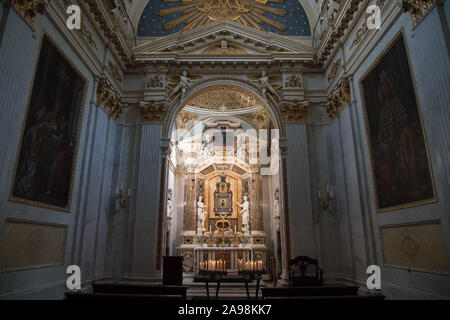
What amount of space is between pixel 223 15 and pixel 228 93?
402 centimetres

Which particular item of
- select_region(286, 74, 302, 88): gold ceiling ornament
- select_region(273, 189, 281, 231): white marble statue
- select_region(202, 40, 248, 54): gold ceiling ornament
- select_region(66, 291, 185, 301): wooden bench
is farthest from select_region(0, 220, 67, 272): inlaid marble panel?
select_region(273, 189, 281, 231): white marble statue

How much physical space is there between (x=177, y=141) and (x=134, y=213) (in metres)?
7.88

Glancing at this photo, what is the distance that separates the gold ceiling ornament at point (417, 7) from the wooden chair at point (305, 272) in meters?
6.38

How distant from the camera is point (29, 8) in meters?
5.73

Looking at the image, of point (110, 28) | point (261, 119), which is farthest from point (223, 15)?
point (261, 119)

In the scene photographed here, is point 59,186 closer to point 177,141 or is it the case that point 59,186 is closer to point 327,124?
point 327,124

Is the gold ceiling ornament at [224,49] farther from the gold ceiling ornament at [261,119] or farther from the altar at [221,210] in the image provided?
the altar at [221,210]

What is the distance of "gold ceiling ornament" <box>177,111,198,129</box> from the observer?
1652 centimetres

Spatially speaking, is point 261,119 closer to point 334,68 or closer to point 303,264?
point 334,68

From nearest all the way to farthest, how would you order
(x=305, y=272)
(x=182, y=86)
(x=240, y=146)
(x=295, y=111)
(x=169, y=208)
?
(x=305, y=272) → (x=295, y=111) → (x=182, y=86) → (x=169, y=208) → (x=240, y=146)

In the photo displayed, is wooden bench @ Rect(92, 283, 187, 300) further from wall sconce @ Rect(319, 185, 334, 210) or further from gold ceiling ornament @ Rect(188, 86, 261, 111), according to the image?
gold ceiling ornament @ Rect(188, 86, 261, 111)

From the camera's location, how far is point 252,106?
16.4 m

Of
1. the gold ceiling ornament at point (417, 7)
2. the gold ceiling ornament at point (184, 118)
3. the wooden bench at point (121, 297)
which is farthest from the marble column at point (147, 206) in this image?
the gold ceiling ornament at point (417, 7)
